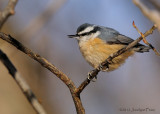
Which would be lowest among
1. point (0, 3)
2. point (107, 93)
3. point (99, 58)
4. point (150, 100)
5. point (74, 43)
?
point (150, 100)

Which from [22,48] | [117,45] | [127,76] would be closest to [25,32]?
[22,48]

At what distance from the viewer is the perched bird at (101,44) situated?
3.05 meters

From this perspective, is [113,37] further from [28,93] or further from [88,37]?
[28,93]

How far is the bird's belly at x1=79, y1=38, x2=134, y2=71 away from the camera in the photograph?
3.04 metres

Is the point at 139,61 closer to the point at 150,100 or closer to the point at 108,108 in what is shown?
the point at 150,100

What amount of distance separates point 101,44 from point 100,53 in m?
0.14

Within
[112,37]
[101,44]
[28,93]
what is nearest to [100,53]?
[101,44]

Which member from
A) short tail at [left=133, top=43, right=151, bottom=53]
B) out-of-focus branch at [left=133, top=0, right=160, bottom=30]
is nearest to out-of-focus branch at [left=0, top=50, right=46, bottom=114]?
out-of-focus branch at [left=133, top=0, right=160, bottom=30]

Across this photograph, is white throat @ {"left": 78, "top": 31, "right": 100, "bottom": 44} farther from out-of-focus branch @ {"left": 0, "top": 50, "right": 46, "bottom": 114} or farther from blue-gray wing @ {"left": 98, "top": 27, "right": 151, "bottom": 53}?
out-of-focus branch @ {"left": 0, "top": 50, "right": 46, "bottom": 114}

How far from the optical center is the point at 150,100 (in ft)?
12.6

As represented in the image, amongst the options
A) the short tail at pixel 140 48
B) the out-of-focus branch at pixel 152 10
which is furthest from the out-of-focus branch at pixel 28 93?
the short tail at pixel 140 48

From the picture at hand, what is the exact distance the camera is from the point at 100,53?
120 inches

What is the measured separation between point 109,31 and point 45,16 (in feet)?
3.97

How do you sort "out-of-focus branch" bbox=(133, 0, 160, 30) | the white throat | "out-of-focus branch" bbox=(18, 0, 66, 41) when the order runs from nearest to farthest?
"out-of-focus branch" bbox=(133, 0, 160, 30) → "out-of-focus branch" bbox=(18, 0, 66, 41) → the white throat
